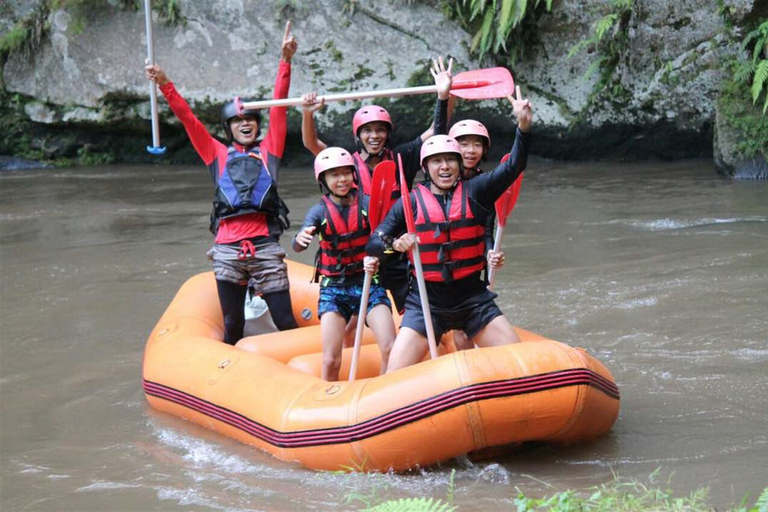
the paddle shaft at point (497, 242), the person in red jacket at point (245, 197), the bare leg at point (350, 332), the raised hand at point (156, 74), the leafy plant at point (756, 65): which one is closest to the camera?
the paddle shaft at point (497, 242)

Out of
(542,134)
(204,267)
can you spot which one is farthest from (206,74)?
(204,267)

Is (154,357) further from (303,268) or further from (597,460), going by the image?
(597,460)

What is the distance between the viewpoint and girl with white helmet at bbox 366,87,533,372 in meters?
4.87

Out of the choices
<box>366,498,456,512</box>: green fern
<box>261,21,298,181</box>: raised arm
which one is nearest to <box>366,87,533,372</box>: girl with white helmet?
<box>261,21,298,181</box>: raised arm

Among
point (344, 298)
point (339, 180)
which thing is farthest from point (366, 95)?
point (344, 298)

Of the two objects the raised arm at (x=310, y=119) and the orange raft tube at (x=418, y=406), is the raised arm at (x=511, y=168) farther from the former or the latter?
the raised arm at (x=310, y=119)

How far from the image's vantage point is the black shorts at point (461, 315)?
488 centimetres

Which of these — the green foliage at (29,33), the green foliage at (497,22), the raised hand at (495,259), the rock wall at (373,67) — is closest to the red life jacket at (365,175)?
the raised hand at (495,259)

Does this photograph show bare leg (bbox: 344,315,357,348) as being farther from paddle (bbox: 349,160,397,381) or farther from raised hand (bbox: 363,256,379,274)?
raised hand (bbox: 363,256,379,274)

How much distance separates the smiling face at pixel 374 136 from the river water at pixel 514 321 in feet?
5.63

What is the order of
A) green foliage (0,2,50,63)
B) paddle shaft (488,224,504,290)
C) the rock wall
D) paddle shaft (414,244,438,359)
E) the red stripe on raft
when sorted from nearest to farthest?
1. the red stripe on raft
2. paddle shaft (414,244,438,359)
3. paddle shaft (488,224,504,290)
4. the rock wall
5. green foliage (0,2,50,63)

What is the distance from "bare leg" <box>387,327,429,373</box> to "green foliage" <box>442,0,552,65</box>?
28.3 feet

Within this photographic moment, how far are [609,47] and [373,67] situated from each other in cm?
324

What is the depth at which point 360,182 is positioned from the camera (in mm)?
5434
